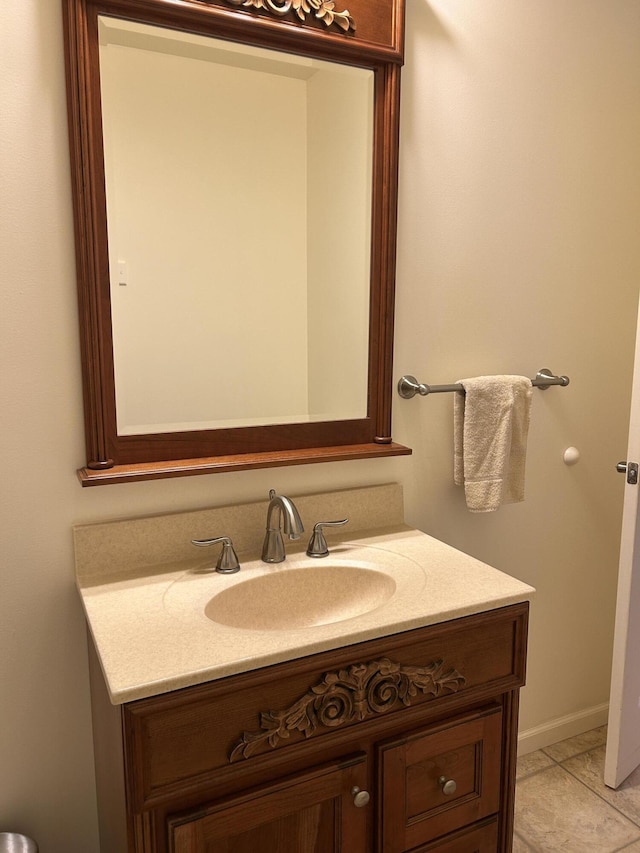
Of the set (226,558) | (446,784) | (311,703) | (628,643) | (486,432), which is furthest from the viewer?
(628,643)

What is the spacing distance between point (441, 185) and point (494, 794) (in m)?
1.34

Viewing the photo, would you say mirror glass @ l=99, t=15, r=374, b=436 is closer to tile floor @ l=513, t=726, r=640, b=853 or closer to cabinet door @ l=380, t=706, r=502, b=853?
cabinet door @ l=380, t=706, r=502, b=853

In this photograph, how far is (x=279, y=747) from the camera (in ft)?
3.35

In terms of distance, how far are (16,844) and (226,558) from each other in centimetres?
68

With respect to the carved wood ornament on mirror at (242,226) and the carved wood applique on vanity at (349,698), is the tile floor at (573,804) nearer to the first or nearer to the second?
the carved wood applique on vanity at (349,698)

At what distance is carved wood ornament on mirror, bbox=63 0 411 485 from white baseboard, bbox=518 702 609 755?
43.4 inches

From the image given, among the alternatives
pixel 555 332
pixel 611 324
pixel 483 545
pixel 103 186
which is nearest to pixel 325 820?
pixel 483 545

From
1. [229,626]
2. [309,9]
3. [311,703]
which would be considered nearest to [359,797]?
[311,703]

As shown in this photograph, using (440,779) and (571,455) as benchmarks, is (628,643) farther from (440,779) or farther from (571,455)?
(440,779)

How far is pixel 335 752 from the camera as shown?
1095 millimetres

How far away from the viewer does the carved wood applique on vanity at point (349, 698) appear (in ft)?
3.30

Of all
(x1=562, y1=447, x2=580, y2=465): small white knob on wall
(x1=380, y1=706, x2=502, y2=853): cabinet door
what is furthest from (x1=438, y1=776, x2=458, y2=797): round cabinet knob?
(x1=562, y1=447, x2=580, y2=465): small white knob on wall

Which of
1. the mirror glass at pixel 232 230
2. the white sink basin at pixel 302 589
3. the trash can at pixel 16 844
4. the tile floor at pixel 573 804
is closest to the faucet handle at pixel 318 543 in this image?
the white sink basin at pixel 302 589

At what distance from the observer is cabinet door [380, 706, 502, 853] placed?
1.14m
